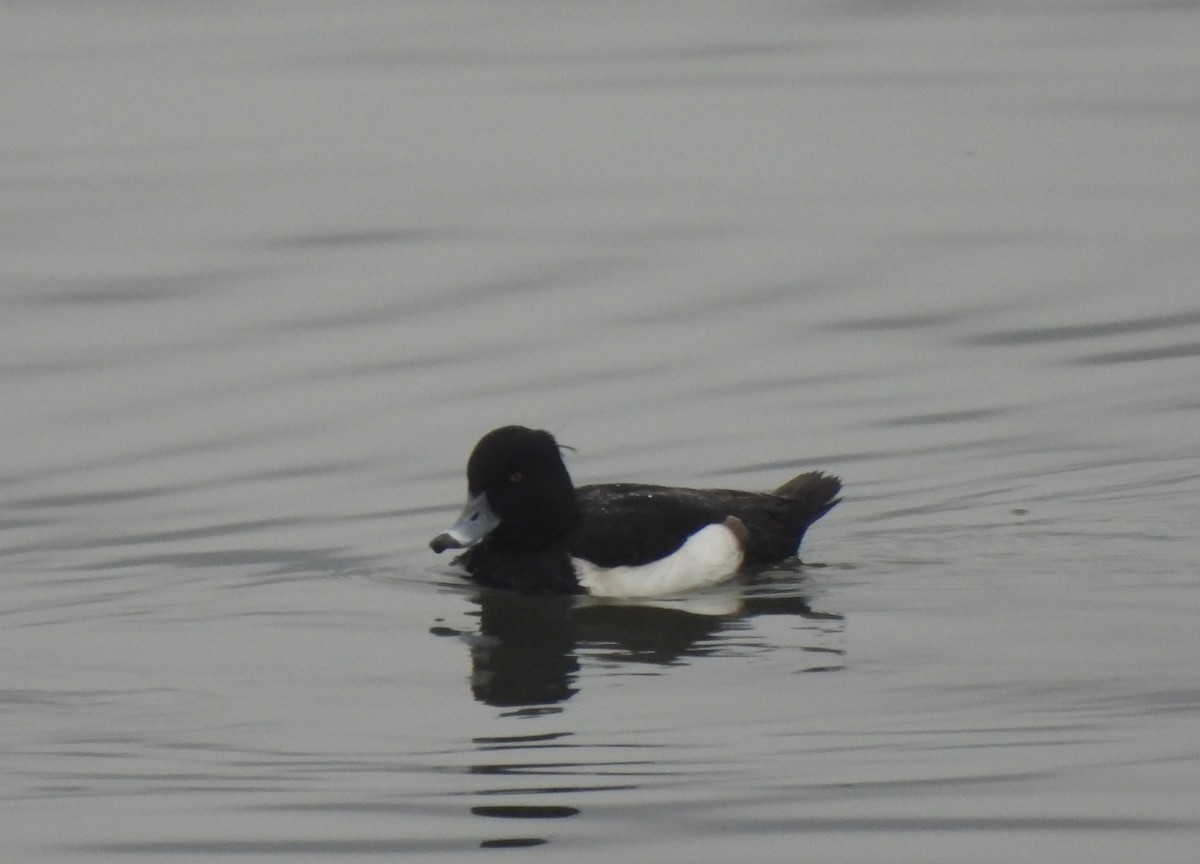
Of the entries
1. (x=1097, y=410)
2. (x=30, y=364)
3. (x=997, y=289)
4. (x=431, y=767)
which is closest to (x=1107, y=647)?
(x=431, y=767)

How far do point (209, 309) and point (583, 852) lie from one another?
7.40 metres

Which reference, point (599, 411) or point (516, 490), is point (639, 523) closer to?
point (516, 490)

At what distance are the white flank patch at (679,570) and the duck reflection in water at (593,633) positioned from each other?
0.32 feet

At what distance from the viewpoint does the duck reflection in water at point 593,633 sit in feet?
27.6

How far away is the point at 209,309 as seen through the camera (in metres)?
13.2

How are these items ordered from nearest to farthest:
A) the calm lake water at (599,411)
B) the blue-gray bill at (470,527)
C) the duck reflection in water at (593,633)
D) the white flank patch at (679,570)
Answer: the calm lake water at (599,411) < the duck reflection in water at (593,633) < the blue-gray bill at (470,527) < the white flank patch at (679,570)

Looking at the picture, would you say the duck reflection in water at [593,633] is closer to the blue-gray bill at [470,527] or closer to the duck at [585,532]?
the duck at [585,532]

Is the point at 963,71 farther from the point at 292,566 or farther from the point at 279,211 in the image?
the point at 292,566

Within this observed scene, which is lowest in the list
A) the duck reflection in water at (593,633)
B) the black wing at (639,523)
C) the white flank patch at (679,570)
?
the duck reflection in water at (593,633)

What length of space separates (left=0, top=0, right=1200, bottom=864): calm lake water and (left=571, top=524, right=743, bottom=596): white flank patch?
25 cm

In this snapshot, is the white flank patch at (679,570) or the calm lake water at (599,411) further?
the white flank patch at (679,570)

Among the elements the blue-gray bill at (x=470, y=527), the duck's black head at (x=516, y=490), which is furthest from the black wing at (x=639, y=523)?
the blue-gray bill at (x=470, y=527)

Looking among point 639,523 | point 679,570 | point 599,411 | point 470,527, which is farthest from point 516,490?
point 599,411

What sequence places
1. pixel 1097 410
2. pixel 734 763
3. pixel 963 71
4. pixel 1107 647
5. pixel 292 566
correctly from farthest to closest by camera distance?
pixel 963 71 → pixel 1097 410 → pixel 292 566 → pixel 1107 647 → pixel 734 763
